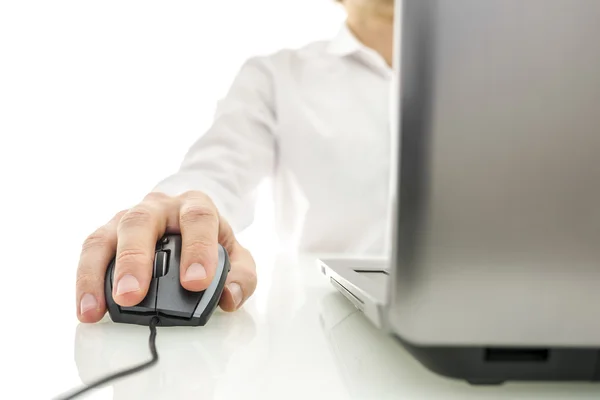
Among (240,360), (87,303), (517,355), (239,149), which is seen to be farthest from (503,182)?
(239,149)

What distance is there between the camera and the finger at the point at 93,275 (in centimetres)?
37

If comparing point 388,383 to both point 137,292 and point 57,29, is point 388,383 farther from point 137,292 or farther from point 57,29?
point 57,29

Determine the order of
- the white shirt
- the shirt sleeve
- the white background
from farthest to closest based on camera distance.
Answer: the white background → the white shirt → the shirt sleeve

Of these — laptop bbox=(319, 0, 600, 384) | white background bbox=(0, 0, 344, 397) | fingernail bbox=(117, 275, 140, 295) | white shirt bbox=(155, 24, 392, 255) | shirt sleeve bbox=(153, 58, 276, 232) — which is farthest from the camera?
Answer: white background bbox=(0, 0, 344, 397)

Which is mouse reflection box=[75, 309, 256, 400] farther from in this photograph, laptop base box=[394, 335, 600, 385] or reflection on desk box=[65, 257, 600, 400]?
laptop base box=[394, 335, 600, 385]

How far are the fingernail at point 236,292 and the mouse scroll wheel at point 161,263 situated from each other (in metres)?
0.06

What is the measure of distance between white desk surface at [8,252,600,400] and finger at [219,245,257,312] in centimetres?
1

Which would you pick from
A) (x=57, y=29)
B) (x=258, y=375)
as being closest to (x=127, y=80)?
(x=57, y=29)

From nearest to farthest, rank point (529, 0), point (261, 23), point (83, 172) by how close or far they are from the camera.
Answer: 1. point (529, 0)
2. point (83, 172)
3. point (261, 23)

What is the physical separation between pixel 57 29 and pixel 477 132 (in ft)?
6.52

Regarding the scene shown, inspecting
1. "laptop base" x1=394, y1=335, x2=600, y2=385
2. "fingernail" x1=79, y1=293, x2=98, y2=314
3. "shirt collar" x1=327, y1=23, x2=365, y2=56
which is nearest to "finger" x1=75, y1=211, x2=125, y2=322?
"fingernail" x1=79, y1=293, x2=98, y2=314

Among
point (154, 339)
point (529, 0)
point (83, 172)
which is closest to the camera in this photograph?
point (529, 0)

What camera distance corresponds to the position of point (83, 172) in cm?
178

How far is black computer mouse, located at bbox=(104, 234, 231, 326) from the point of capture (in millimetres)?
365
